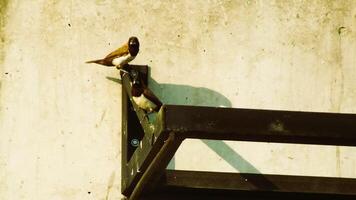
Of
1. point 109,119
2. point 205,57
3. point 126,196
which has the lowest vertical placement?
point 126,196

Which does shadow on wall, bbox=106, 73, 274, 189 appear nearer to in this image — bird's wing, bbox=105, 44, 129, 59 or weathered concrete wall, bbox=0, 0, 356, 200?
weathered concrete wall, bbox=0, 0, 356, 200

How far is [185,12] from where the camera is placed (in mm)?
3451

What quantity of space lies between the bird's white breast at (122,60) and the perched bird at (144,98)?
0.29ft

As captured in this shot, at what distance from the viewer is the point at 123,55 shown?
3154 millimetres

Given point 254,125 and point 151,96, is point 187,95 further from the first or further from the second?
point 254,125

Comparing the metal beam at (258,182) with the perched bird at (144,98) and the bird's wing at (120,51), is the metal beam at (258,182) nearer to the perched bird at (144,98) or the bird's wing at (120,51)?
the perched bird at (144,98)

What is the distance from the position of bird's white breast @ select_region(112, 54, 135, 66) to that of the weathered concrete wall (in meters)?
0.12

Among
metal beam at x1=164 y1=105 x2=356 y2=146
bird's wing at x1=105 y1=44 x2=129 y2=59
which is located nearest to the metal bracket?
metal beam at x1=164 y1=105 x2=356 y2=146

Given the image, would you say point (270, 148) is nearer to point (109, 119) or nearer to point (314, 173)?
point (314, 173)

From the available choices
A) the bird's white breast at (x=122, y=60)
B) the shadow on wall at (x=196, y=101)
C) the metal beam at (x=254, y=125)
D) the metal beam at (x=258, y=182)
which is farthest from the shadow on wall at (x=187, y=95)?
the metal beam at (x=254, y=125)

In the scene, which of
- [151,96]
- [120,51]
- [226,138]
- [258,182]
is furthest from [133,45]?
[226,138]

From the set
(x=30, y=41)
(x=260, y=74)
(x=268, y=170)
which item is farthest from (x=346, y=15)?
(x=30, y=41)

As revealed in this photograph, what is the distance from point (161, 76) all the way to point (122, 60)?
0.24 meters

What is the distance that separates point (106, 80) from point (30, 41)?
0.29m
